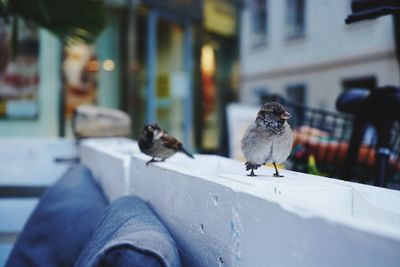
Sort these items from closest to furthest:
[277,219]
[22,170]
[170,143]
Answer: [277,219] < [170,143] < [22,170]

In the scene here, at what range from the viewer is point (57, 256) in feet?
4.76

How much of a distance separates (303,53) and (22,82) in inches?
176

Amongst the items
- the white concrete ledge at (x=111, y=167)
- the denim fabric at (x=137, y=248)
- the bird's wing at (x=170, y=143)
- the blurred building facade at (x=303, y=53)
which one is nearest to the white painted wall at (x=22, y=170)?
the white concrete ledge at (x=111, y=167)

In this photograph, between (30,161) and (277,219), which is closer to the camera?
(277,219)

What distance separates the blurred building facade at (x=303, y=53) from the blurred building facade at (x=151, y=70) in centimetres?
70

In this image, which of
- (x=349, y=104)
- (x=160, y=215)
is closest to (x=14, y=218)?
(x=160, y=215)

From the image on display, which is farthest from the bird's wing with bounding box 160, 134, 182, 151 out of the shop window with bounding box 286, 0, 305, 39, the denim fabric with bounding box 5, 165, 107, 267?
the shop window with bounding box 286, 0, 305, 39

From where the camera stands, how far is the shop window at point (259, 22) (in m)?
7.97

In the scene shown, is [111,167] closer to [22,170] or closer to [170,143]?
[170,143]

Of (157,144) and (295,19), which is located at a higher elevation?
(295,19)

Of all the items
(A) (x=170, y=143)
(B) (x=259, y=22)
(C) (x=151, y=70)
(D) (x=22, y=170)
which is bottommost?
(D) (x=22, y=170)

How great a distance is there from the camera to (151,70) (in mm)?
7059

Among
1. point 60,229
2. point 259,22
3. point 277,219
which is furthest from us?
point 259,22

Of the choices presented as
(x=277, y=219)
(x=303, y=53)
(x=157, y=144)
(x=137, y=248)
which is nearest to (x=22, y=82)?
(x=303, y=53)
